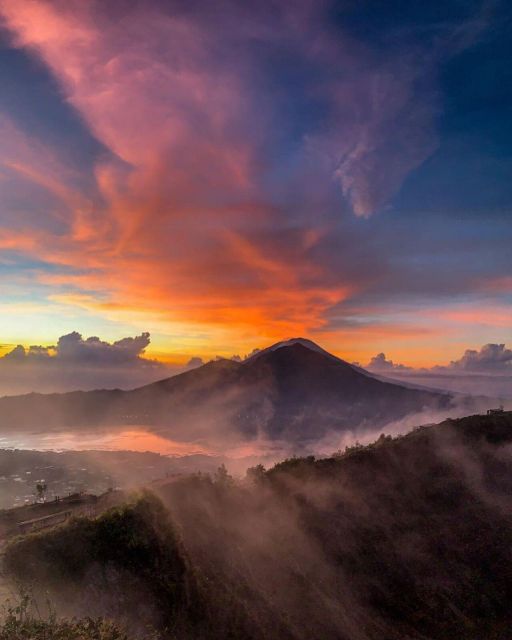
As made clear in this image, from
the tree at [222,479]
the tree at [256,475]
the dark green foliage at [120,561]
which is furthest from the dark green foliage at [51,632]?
the tree at [256,475]

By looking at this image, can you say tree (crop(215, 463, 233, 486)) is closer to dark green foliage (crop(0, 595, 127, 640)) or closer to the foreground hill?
the foreground hill

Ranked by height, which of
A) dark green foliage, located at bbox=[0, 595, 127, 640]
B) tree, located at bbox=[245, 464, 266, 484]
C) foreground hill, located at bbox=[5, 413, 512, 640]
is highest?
tree, located at bbox=[245, 464, 266, 484]

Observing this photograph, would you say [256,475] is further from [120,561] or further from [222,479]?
[120,561]

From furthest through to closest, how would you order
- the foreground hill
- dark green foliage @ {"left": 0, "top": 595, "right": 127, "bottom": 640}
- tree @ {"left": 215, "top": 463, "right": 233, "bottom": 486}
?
1. tree @ {"left": 215, "top": 463, "right": 233, "bottom": 486}
2. the foreground hill
3. dark green foliage @ {"left": 0, "top": 595, "right": 127, "bottom": 640}

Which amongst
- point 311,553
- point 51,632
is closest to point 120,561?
point 51,632

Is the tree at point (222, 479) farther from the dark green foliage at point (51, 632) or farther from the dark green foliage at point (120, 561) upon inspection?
the dark green foliage at point (51, 632)

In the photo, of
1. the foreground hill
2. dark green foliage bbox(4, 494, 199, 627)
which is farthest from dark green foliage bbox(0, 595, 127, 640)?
dark green foliage bbox(4, 494, 199, 627)

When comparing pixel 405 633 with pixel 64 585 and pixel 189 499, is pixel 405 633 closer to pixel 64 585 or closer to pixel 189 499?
pixel 189 499

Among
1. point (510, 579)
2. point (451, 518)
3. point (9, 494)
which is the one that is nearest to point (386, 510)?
point (451, 518)

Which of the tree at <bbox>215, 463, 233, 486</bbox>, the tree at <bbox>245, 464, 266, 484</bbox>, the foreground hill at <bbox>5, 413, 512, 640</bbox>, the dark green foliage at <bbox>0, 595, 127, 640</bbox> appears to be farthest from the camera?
the tree at <bbox>245, 464, 266, 484</bbox>

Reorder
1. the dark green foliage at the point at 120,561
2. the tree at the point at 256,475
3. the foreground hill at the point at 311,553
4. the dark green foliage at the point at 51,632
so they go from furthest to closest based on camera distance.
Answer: the tree at the point at 256,475, the foreground hill at the point at 311,553, the dark green foliage at the point at 120,561, the dark green foliage at the point at 51,632

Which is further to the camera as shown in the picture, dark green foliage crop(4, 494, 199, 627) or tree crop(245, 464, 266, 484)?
tree crop(245, 464, 266, 484)
